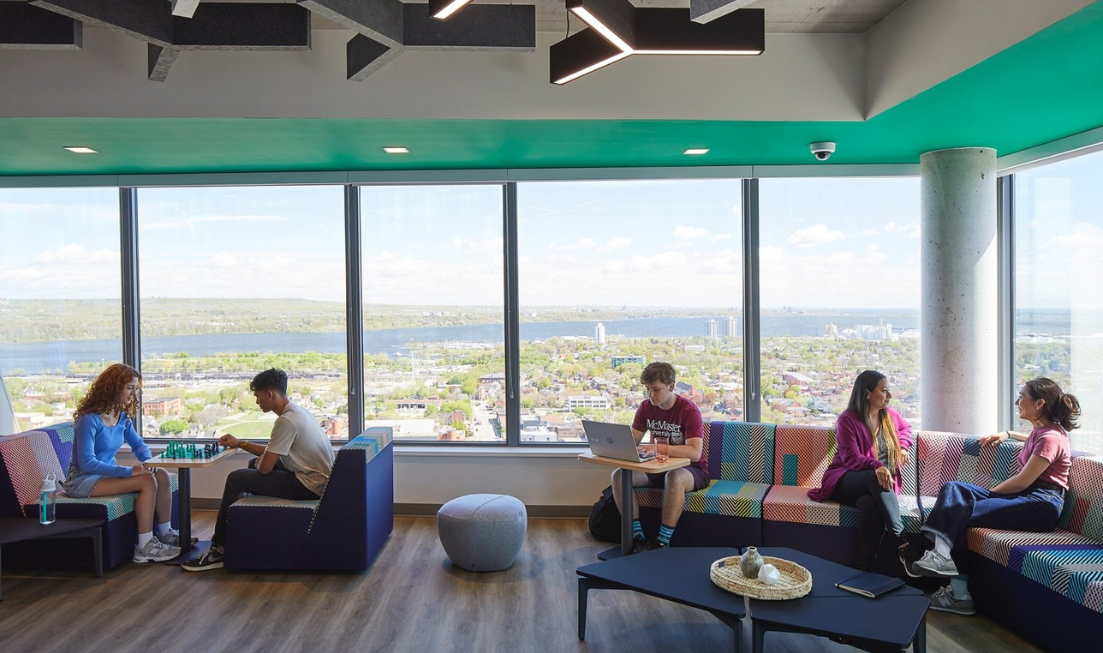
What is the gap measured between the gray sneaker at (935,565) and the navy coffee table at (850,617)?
84 cm

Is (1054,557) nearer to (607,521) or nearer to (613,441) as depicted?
(613,441)

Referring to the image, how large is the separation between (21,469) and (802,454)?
212 inches

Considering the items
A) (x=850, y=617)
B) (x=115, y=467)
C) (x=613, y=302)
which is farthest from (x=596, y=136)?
(x=115, y=467)

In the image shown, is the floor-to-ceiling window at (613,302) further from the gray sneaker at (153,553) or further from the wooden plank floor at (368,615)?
the gray sneaker at (153,553)

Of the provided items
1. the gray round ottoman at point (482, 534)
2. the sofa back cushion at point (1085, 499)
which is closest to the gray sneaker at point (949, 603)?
the sofa back cushion at point (1085, 499)

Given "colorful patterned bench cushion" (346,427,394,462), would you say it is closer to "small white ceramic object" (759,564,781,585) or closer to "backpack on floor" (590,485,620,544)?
"backpack on floor" (590,485,620,544)

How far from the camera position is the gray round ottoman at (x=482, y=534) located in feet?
16.0

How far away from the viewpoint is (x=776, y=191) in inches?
249

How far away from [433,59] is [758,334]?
345cm

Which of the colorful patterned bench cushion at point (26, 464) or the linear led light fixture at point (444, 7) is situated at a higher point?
the linear led light fixture at point (444, 7)

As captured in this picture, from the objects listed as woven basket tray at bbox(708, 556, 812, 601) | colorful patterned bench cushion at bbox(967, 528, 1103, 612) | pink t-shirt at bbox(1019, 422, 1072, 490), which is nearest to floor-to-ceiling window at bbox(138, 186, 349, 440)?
woven basket tray at bbox(708, 556, 812, 601)

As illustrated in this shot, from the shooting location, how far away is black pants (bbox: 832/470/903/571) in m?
4.56

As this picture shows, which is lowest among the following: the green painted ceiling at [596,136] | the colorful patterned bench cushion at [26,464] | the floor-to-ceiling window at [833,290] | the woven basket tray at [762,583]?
the woven basket tray at [762,583]

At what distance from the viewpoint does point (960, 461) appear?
16.4ft
